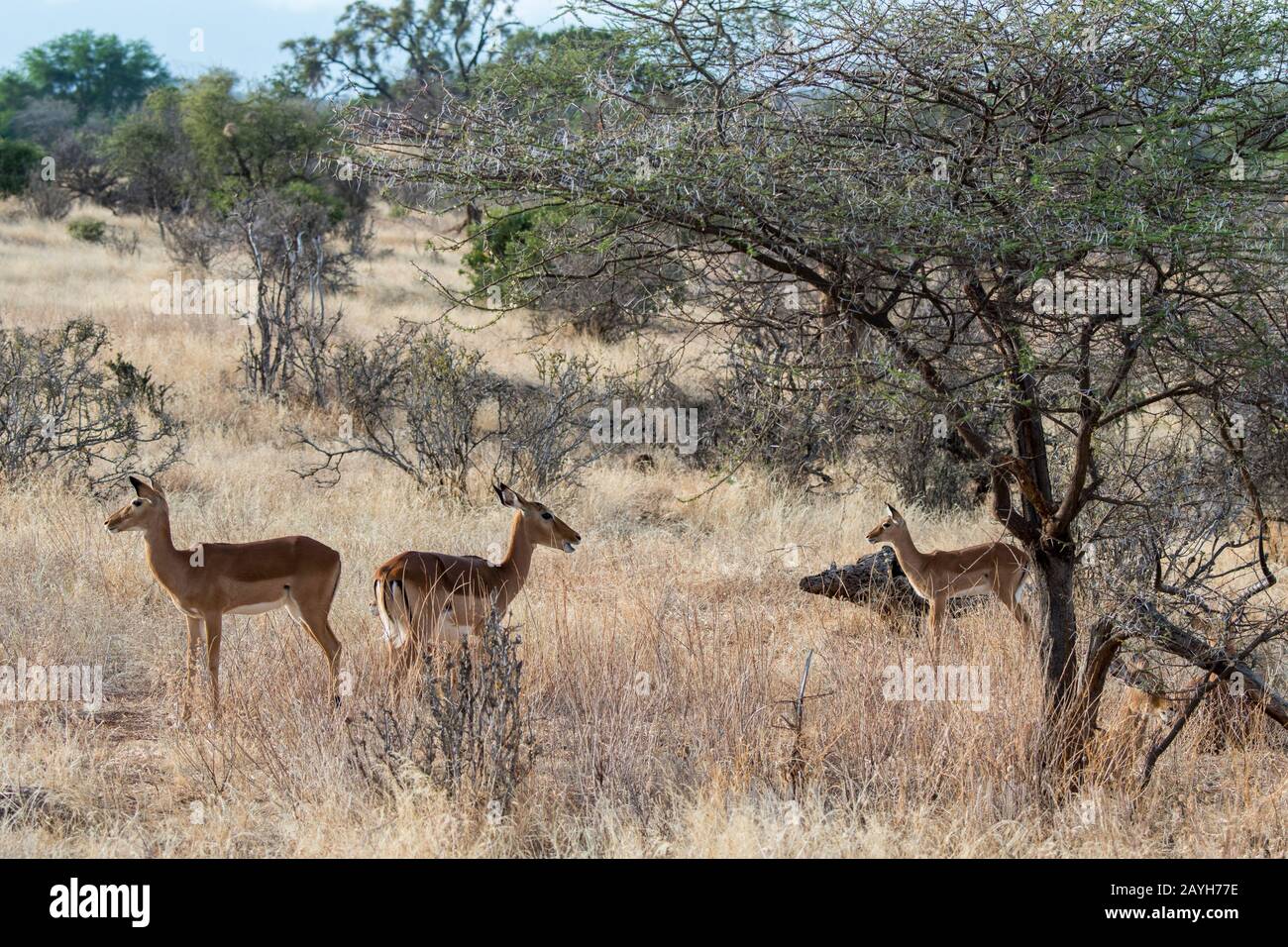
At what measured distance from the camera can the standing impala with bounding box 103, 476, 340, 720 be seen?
5480 mm

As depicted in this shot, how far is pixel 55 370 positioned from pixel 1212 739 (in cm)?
882

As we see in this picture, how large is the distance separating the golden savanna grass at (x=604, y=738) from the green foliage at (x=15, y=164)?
23860 millimetres

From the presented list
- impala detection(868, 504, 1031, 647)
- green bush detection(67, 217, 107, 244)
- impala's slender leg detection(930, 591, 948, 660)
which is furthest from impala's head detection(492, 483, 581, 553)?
green bush detection(67, 217, 107, 244)

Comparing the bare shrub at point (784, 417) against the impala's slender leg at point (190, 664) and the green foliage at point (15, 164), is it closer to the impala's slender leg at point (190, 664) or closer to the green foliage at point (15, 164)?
the impala's slender leg at point (190, 664)

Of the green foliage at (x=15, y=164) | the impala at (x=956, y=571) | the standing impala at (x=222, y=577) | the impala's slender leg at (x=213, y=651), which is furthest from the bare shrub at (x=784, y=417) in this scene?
the green foliage at (x=15, y=164)

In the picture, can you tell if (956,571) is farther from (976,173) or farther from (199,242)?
(199,242)

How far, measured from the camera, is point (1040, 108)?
4844mm

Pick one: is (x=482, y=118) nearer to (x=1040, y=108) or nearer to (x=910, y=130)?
(x=910, y=130)

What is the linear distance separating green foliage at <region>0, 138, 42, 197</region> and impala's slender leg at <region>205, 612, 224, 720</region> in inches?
1088

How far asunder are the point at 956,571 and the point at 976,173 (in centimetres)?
290

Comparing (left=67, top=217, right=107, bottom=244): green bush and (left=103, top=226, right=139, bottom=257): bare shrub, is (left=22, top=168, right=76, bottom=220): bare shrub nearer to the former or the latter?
(left=103, top=226, right=139, bottom=257): bare shrub

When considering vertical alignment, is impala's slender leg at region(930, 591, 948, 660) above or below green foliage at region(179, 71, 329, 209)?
below

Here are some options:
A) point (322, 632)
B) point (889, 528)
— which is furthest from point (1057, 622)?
point (322, 632)

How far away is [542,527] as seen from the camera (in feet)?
20.1
